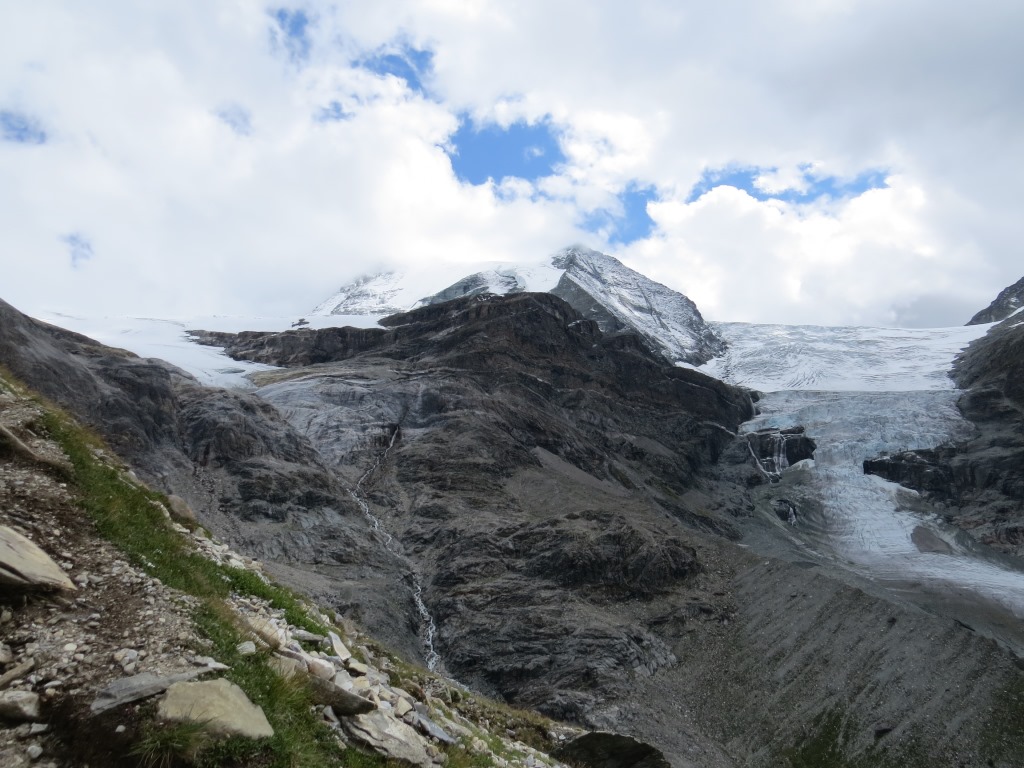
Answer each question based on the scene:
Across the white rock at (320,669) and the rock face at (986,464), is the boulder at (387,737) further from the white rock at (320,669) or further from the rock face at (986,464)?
the rock face at (986,464)

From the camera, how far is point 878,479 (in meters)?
119

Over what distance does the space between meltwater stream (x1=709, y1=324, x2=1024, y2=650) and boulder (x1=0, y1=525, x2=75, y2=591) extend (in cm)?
6943

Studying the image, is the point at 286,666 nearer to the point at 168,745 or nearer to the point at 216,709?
the point at 216,709

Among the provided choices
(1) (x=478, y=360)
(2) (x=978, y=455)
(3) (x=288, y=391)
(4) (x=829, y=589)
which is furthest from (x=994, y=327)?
(3) (x=288, y=391)

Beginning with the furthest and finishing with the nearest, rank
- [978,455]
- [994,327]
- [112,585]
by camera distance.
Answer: [994,327] < [978,455] < [112,585]

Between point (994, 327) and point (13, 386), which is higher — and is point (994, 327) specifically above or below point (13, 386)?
above

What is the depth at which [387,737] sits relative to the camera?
8445 mm

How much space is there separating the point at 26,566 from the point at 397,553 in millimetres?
60704

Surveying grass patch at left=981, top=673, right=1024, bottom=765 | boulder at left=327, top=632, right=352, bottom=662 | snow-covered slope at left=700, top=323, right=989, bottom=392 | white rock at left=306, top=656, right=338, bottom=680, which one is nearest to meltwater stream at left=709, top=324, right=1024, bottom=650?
snow-covered slope at left=700, top=323, right=989, bottom=392

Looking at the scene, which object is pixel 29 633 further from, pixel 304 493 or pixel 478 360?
pixel 478 360

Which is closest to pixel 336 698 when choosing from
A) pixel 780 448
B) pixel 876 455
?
pixel 876 455

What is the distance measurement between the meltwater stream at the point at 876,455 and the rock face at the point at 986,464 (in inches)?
130

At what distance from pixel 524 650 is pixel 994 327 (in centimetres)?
19995

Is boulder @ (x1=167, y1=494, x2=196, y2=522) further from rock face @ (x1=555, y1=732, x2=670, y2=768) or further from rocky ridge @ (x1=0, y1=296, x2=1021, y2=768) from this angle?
rock face @ (x1=555, y1=732, x2=670, y2=768)
